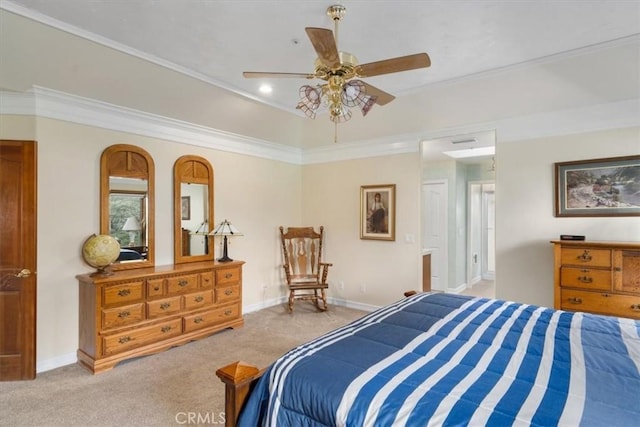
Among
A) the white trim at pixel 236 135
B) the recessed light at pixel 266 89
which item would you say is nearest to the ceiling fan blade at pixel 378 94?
the recessed light at pixel 266 89

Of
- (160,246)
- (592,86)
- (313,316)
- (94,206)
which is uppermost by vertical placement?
(592,86)

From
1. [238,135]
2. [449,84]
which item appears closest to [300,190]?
[238,135]

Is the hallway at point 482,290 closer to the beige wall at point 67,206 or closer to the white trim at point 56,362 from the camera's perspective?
the beige wall at point 67,206

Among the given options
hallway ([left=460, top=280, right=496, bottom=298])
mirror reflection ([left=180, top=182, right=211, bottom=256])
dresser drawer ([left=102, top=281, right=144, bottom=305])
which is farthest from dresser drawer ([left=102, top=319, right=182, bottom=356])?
hallway ([left=460, top=280, right=496, bottom=298])

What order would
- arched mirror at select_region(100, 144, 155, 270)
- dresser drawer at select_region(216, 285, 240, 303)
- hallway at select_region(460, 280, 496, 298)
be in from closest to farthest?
arched mirror at select_region(100, 144, 155, 270) < dresser drawer at select_region(216, 285, 240, 303) < hallway at select_region(460, 280, 496, 298)

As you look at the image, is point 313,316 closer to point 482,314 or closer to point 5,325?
point 482,314

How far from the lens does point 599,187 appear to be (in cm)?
334

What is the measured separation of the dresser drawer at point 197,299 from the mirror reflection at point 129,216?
2.23ft

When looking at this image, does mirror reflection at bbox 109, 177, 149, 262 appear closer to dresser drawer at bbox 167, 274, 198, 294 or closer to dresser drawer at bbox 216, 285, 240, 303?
dresser drawer at bbox 167, 274, 198, 294

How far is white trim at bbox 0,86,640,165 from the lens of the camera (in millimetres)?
3061

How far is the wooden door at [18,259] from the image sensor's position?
114 inches

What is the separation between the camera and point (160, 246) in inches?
154

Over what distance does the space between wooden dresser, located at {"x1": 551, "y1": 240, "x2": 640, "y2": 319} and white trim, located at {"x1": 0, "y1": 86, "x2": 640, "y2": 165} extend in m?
1.28

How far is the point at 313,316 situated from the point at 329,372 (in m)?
→ 3.32
